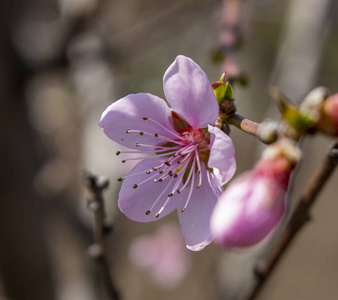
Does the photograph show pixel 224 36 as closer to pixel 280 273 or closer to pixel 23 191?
pixel 23 191

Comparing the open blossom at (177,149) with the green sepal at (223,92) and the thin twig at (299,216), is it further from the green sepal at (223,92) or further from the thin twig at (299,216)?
the thin twig at (299,216)

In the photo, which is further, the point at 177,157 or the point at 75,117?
the point at 75,117

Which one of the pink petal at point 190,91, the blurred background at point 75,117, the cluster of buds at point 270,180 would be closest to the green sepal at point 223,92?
the pink petal at point 190,91

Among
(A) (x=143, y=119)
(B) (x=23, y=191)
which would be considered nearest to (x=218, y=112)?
(A) (x=143, y=119)

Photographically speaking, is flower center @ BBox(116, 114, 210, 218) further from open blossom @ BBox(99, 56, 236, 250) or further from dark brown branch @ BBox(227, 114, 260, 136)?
dark brown branch @ BBox(227, 114, 260, 136)

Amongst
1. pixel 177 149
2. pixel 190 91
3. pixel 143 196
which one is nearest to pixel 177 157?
pixel 177 149

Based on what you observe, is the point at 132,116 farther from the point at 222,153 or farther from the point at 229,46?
the point at 229,46

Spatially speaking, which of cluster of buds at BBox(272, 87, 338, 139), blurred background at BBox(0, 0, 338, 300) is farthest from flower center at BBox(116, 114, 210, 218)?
blurred background at BBox(0, 0, 338, 300)
